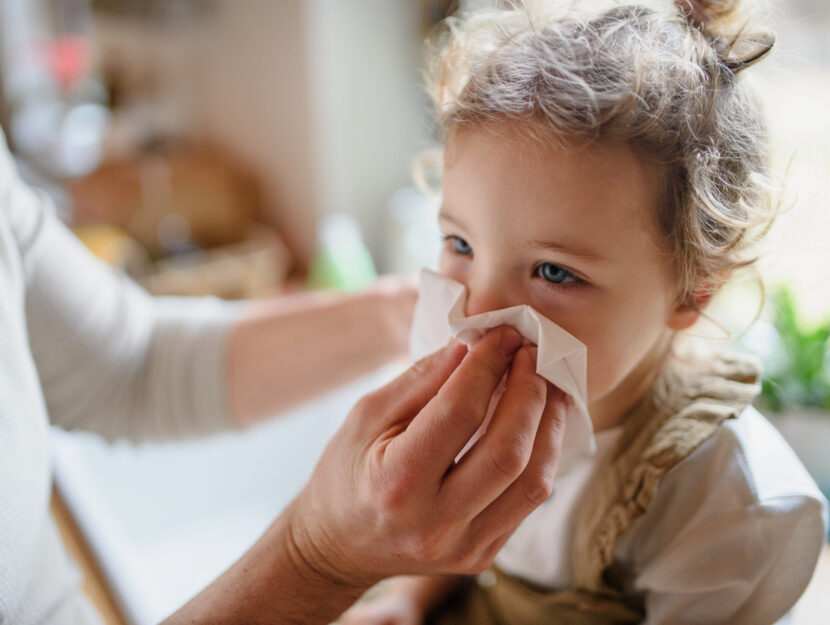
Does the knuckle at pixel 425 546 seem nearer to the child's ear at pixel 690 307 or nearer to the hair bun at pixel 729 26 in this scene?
the child's ear at pixel 690 307

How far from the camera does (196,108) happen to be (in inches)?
114

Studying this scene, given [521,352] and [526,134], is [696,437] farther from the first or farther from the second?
[526,134]

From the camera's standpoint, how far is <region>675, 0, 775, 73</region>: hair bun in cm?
57

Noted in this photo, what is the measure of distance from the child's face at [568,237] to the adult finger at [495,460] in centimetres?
11

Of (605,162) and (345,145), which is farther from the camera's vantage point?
(345,145)

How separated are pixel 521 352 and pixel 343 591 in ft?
0.84

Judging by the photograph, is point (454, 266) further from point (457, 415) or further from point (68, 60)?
point (68, 60)

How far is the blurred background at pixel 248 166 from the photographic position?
105cm

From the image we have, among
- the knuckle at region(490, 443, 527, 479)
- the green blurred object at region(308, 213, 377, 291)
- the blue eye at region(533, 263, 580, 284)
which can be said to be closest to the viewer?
the knuckle at region(490, 443, 527, 479)

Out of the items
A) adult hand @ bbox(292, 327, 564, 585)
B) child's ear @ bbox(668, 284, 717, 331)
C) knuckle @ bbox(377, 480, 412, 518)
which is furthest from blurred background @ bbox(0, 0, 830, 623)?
knuckle @ bbox(377, 480, 412, 518)

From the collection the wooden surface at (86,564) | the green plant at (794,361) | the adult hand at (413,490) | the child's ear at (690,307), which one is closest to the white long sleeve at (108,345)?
the wooden surface at (86,564)

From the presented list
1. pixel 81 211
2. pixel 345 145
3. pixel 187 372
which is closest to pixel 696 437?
pixel 187 372

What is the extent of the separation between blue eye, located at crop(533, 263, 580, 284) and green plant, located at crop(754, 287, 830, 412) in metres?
0.50

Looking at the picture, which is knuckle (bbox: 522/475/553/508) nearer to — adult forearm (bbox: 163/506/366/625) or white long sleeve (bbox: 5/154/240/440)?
adult forearm (bbox: 163/506/366/625)
